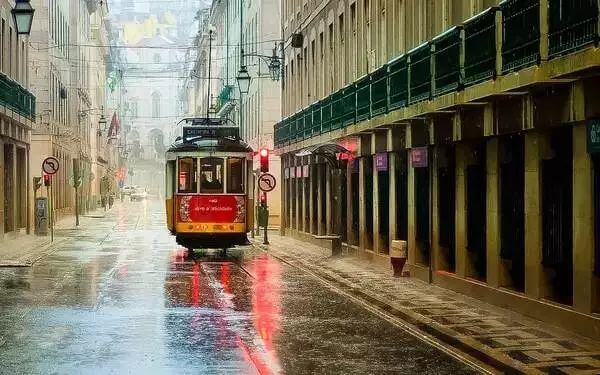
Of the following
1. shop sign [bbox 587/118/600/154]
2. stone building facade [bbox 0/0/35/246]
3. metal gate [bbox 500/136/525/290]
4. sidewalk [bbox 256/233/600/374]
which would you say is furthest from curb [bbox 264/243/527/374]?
stone building facade [bbox 0/0/35/246]

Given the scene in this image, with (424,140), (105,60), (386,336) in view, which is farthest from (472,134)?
(105,60)

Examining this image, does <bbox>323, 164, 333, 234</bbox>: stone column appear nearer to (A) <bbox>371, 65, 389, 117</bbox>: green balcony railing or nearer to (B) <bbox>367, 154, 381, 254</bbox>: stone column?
(B) <bbox>367, 154, 381, 254</bbox>: stone column

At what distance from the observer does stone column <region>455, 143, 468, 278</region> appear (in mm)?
18906

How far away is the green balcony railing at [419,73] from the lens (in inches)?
805

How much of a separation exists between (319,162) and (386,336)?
22.5 m

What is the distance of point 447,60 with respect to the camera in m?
19.0

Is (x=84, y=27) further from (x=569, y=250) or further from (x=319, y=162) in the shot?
(x=569, y=250)

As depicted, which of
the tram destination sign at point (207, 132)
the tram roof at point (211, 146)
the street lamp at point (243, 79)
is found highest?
the street lamp at point (243, 79)

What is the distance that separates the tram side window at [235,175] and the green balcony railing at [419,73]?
9226 millimetres

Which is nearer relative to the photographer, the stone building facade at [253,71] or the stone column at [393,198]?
the stone column at [393,198]

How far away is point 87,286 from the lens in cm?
2036

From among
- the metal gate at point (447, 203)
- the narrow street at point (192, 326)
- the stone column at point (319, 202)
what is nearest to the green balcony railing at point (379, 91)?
the metal gate at point (447, 203)

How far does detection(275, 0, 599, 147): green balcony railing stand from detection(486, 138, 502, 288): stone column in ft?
4.24

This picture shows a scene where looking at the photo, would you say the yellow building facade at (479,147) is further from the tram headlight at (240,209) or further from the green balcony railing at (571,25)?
the tram headlight at (240,209)
